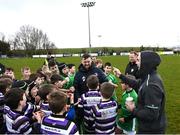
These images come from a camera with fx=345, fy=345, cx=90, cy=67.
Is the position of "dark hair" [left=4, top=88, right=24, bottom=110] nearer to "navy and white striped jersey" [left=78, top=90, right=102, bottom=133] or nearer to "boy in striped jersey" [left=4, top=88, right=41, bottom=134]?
"boy in striped jersey" [left=4, top=88, right=41, bottom=134]

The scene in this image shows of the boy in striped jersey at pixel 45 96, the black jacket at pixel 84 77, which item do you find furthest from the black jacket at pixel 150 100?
the black jacket at pixel 84 77

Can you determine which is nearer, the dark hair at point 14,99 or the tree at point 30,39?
the dark hair at point 14,99

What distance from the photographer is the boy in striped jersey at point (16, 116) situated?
206 inches

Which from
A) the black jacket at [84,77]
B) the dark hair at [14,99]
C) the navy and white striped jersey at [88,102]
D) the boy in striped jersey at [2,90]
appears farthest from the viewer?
the black jacket at [84,77]

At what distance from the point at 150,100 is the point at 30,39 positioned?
120592 mm

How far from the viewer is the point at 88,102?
23.3ft

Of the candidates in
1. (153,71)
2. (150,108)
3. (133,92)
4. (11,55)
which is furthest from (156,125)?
(11,55)

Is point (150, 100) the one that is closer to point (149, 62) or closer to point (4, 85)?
point (149, 62)

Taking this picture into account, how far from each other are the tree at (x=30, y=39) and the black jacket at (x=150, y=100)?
115644 mm

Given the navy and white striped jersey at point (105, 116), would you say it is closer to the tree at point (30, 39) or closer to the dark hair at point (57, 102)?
the dark hair at point (57, 102)

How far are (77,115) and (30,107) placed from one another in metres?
1.69

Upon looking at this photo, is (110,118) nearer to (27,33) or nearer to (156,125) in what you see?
(156,125)

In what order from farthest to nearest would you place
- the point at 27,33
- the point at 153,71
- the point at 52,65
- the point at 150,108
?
the point at 27,33 < the point at 52,65 < the point at 153,71 < the point at 150,108

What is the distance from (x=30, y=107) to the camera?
611 cm
